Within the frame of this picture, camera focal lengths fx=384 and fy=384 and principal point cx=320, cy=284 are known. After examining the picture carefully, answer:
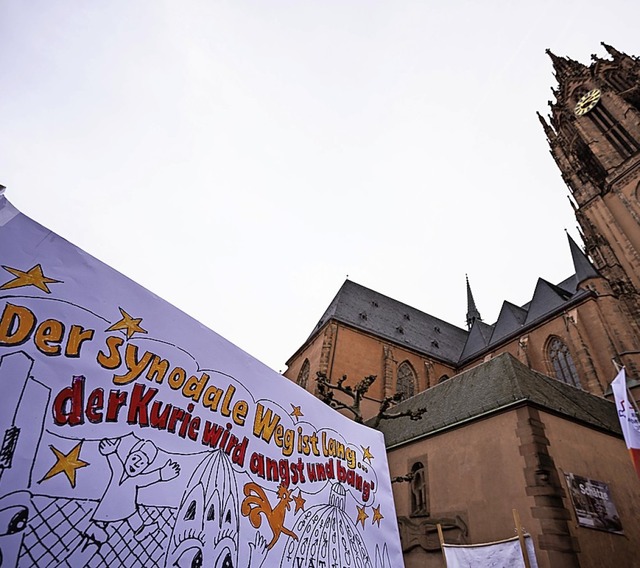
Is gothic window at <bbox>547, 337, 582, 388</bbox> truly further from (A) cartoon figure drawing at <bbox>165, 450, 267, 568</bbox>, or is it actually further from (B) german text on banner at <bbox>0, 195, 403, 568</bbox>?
(A) cartoon figure drawing at <bbox>165, 450, 267, 568</bbox>

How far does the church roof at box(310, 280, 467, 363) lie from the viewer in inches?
902

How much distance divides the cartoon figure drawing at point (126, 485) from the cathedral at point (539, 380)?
600cm

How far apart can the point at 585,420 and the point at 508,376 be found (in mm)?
1969

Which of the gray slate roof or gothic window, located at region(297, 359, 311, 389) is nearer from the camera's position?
the gray slate roof

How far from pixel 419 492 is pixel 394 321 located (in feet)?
51.3

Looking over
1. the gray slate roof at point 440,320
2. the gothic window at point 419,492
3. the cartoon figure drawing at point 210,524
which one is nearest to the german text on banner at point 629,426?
the gothic window at point 419,492

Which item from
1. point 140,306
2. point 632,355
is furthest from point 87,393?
point 632,355

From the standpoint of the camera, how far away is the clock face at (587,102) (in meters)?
27.3

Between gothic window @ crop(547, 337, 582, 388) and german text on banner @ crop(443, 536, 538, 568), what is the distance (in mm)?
12691

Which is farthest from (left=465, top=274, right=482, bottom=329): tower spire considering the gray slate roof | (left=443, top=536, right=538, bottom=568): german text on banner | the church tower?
(left=443, top=536, right=538, bottom=568): german text on banner

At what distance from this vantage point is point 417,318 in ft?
92.2

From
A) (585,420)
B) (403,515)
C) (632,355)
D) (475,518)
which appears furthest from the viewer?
(632,355)

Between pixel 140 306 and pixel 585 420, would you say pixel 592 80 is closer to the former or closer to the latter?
pixel 585 420

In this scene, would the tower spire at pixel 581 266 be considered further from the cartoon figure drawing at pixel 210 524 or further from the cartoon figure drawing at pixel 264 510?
the cartoon figure drawing at pixel 210 524
